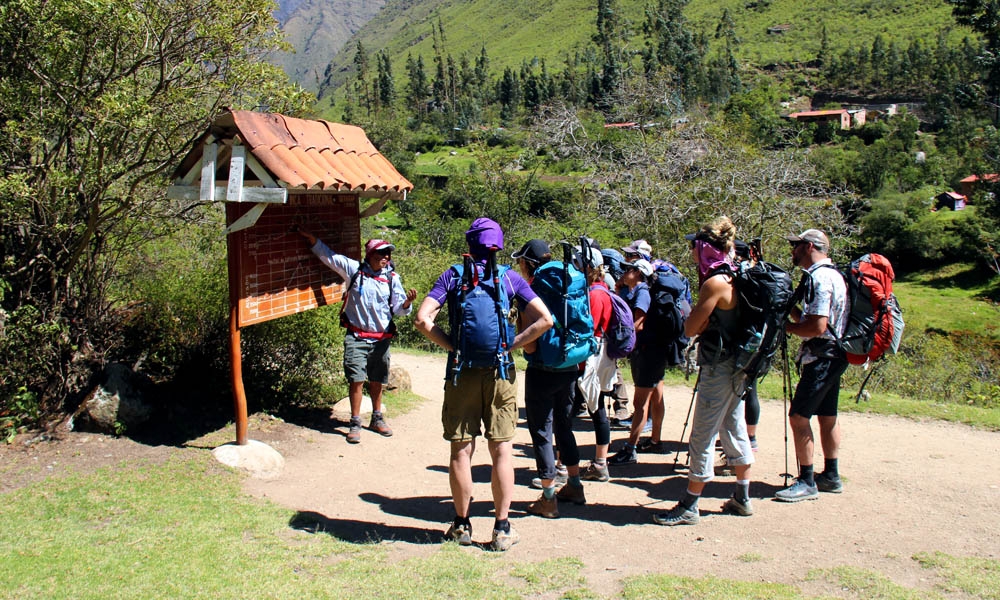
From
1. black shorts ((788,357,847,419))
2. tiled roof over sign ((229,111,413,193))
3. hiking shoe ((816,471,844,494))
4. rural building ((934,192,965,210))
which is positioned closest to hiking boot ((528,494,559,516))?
black shorts ((788,357,847,419))

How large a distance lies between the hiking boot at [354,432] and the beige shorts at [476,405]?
2429 millimetres

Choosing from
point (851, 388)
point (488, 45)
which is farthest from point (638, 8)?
point (851, 388)

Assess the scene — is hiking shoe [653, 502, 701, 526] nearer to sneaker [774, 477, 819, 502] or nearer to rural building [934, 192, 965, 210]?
sneaker [774, 477, 819, 502]

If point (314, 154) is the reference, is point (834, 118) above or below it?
above

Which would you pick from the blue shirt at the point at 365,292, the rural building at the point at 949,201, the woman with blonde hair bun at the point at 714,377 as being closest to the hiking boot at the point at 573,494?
the woman with blonde hair bun at the point at 714,377

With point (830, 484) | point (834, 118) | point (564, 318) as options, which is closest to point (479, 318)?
point (564, 318)

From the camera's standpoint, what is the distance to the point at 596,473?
18.0 ft

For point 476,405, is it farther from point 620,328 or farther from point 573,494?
point 620,328

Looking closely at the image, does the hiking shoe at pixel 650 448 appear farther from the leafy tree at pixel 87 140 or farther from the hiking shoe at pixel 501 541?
the leafy tree at pixel 87 140

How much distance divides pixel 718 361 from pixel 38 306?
523cm

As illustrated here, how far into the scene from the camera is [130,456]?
558 centimetres

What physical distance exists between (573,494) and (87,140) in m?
4.62

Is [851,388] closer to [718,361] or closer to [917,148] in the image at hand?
[718,361]

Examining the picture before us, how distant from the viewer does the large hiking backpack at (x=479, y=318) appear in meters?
4.10
